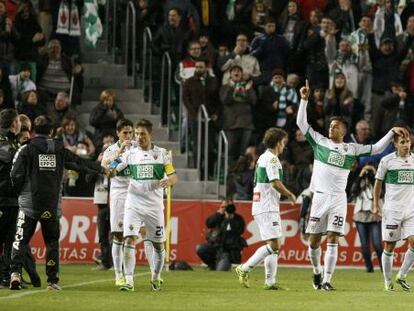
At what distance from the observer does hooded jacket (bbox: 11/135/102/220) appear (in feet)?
63.5

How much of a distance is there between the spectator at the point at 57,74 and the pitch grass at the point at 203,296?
28.0ft

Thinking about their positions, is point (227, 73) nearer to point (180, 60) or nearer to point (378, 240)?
point (180, 60)

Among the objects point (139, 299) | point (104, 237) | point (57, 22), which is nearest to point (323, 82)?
point (57, 22)

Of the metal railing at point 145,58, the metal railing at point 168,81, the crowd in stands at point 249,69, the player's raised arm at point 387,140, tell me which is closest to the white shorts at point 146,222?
the player's raised arm at point 387,140

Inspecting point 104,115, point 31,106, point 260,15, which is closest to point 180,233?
point 104,115

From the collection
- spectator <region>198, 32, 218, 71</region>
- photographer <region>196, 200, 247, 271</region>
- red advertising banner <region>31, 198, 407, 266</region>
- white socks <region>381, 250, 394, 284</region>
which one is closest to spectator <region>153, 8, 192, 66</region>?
spectator <region>198, 32, 218, 71</region>

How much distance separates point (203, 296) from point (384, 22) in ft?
49.1

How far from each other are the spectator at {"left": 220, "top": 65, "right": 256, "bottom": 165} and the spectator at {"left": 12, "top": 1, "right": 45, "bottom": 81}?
14.9 feet

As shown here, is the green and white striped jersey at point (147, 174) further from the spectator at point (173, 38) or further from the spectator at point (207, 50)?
the spectator at point (173, 38)

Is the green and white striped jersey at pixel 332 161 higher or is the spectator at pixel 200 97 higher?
the spectator at pixel 200 97

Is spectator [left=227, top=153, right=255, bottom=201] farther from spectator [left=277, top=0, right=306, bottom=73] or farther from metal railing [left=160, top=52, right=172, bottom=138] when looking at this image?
spectator [left=277, top=0, right=306, bottom=73]

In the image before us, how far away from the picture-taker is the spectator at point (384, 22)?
1278 inches

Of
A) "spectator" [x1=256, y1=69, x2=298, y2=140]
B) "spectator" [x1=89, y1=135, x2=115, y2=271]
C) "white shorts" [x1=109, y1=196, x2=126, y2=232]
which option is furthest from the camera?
"spectator" [x1=256, y1=69, x2=298, y2=140]

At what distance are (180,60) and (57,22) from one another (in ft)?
10.5
